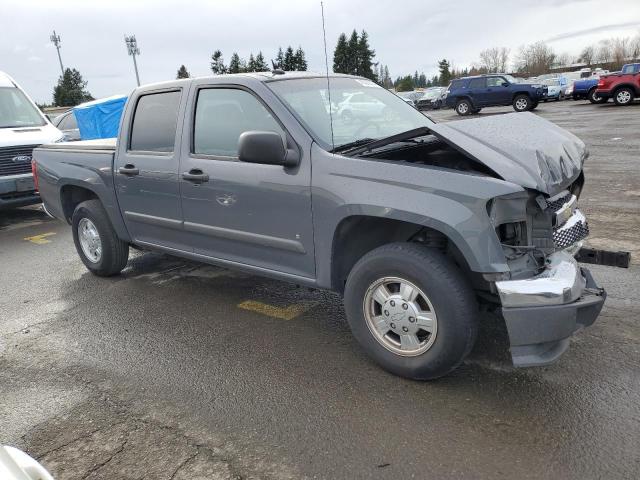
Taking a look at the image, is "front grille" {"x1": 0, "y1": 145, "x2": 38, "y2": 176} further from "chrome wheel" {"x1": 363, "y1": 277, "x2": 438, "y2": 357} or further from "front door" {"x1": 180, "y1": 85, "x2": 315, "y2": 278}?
"chrome wheel" {"x1": 363, "y1": 277, "x2": 438, "y2": 357}

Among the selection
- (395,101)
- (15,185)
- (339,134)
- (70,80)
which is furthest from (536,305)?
(70,80)

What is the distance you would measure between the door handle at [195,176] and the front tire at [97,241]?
1539 millimetres

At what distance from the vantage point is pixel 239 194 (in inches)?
147

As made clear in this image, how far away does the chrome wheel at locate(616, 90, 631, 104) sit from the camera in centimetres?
2222

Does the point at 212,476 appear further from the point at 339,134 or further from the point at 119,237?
the point at 119,237

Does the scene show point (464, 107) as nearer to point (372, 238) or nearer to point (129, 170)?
point (129, 170)

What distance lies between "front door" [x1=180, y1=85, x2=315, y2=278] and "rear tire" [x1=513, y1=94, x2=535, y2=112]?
2310 centimetres

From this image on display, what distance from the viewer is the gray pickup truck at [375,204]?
2787 millimetres

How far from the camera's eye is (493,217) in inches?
109

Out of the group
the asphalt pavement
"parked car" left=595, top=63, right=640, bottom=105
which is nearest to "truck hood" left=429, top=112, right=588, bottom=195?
the asphalt pavement

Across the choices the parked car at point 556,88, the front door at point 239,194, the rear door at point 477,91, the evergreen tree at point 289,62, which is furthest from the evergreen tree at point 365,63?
the parked car at point 556,88

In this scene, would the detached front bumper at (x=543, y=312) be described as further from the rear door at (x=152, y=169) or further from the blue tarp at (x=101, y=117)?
the blue tarp at (x=101, y=117)

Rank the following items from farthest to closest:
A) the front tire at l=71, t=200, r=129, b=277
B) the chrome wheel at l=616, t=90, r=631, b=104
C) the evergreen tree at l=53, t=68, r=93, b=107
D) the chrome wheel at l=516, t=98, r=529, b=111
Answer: the evergreen tree at l=53, t=68, r=93, b=107 < the chrome wheel at l=516, t=98, r=529, b=111 < the chrome wheel at l=616, t=90, r=631, b=104 < the front tire at l=71, t=200, r=129, b=277

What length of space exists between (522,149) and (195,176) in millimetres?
2286
